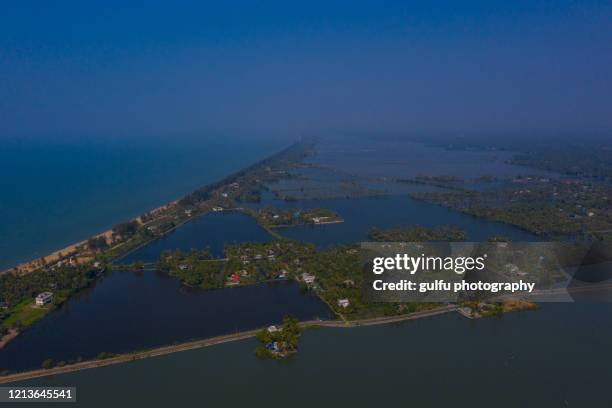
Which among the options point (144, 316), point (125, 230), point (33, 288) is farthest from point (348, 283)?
point (125, 230)

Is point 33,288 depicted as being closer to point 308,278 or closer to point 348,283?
point 308,278

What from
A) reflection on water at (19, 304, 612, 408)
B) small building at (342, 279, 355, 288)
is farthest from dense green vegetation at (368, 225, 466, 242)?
reflection on water at (19, 304, 612, 408)

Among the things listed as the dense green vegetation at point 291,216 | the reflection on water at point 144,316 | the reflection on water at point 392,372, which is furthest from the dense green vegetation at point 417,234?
the reflection on water at point 392,372

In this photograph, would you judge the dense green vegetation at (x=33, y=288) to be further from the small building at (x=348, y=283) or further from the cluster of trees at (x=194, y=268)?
the small building at (x=348, y=283)

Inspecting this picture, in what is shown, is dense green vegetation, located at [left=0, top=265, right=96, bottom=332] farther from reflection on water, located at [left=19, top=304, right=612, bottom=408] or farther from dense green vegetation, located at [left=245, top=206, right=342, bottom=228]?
dense green vegetation, located at [left=245, top=206, right=342, bottom=228]

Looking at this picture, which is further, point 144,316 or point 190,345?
point 144,316

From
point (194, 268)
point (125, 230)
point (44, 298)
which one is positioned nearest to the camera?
point (44, 298)

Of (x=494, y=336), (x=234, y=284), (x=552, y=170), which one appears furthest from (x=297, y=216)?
(x=552, y=170)

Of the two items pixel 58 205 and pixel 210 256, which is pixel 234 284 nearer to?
pixel 210 256
